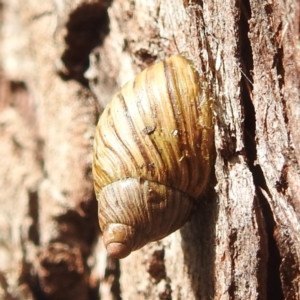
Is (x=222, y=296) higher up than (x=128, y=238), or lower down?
lower down

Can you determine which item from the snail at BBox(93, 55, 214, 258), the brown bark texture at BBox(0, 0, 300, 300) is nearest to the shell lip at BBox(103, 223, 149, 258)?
the snail at BBox(93, 55, 214, 258)

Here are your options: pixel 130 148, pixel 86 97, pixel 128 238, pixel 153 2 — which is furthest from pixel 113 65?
pixel 128 238

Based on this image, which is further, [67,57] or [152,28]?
[67,57]

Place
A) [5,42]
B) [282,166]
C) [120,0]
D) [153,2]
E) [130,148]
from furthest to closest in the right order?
[5,42] < [120,0] < [153,2] < [130,148] < [282,166]

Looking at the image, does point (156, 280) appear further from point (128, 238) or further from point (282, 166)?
point (282, 166)

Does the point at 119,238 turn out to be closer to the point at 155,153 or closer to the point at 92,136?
the point at 155,153

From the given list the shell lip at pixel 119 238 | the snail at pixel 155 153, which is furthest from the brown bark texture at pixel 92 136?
the shell lip at pixel 119 238
